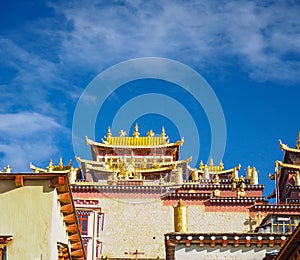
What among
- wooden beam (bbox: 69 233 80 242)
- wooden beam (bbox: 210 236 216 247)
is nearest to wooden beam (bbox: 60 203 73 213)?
wooden beam (bbox: 69 233 80 242)

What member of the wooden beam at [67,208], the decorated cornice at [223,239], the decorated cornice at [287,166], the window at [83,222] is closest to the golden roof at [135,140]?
the decorated cornice at [287,166]

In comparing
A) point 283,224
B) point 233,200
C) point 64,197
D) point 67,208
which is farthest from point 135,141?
point 64,197

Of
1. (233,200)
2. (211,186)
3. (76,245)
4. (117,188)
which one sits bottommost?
(76,245)

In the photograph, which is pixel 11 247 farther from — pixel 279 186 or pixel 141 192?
pixel 279 186

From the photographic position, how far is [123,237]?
1577 inches

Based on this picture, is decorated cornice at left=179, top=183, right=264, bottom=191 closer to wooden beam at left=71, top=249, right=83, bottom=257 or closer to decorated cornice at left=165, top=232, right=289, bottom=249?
decorated cornice at left=165, top=232, right=289, bottom=249

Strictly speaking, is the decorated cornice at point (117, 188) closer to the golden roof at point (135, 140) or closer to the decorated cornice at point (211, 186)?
the decorated cornice at point (211, 186)

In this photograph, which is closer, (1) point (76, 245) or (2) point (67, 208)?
(2) point (67, 208)

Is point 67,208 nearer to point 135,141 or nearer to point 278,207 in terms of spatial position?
point 278,207

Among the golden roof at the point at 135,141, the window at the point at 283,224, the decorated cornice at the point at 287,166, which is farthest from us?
the golden roof at the point at 135,141

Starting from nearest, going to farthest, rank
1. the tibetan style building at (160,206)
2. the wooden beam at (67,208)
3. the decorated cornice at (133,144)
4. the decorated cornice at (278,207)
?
the wooden beam at (67,208)
the tibetan style building at (160,206)
the decorated cornice at (278,207)
the decorated cornice at (133,144)

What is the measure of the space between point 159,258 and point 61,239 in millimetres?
22731

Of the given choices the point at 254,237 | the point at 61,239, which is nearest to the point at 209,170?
the point at 254,237

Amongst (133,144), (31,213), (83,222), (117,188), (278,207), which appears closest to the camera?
(31,213)
